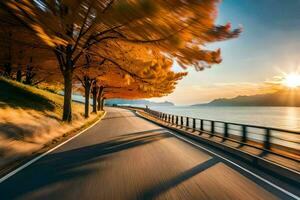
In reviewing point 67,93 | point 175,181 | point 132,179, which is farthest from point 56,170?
point 67,93

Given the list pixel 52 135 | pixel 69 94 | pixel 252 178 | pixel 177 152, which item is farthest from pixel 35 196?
pixel 69 94

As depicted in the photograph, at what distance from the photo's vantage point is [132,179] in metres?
6.73

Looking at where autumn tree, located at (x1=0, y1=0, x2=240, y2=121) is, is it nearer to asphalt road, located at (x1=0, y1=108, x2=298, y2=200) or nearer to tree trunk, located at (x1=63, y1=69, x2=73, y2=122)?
asphalt road, located at (x1=0, y1=108, x2=298, y2=200)

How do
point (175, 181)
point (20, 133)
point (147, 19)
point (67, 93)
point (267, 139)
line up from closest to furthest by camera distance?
point (175, 181) < point (147, 19) < point (267, 139) < point (20, 133) < point (67, 93)

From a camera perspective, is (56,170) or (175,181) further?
(56,170)

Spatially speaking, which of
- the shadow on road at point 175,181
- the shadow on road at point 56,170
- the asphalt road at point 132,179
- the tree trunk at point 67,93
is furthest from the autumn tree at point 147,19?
the tree trunk at point 67,93

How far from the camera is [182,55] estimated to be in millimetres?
11727

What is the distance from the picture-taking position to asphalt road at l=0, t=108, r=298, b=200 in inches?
222

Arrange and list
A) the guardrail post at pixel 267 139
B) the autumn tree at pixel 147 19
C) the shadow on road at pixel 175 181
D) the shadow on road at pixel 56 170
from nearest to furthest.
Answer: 1. the shadow on road at pixel 175 181
2. the shadow on road at pixel 56 170
3. the autumn tree at pixel 147 19
4. the guardrail post at pixel 267 139

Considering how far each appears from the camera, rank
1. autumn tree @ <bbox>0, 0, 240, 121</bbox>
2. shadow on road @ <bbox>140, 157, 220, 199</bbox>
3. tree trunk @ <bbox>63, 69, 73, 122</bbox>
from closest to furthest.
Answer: shadow on road @ <bbox>140, 157, 220, 199</bbox> → autumn tree @ <bbox>0, 0, 240, 121</bbox> → tree trunk @ <bbox>63, 69, 73, 122</bbox>

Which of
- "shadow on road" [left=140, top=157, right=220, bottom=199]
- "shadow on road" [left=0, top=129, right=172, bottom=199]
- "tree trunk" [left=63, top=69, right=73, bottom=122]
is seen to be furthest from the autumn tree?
"tree trunk" [left=63, top=69, right=73, bottom=122]

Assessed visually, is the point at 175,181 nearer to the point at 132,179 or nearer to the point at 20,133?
the point at 132,179

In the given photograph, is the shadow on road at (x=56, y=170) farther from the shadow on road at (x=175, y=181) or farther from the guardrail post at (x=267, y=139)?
the guardrail post at (x=267, y=139)

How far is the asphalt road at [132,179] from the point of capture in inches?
222
